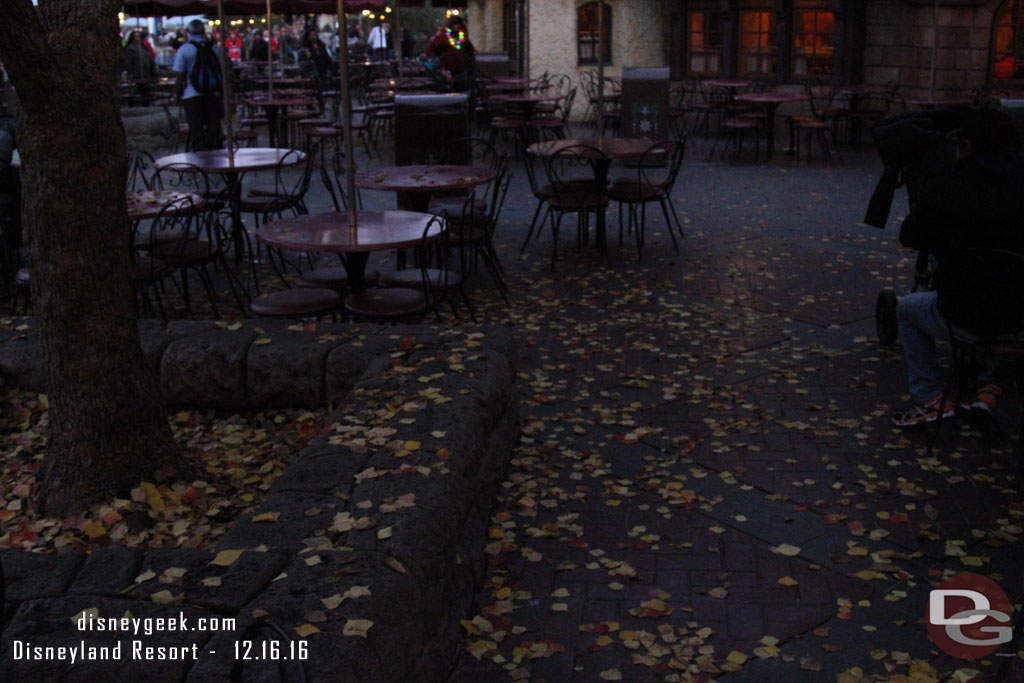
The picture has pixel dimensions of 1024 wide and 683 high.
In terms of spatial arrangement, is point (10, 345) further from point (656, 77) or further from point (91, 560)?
point (656, 77)

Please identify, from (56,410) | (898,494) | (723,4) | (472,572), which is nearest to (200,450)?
(56,410)

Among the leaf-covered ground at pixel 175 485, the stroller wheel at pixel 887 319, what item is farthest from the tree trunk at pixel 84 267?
the stroller wheel at pixel 887 319

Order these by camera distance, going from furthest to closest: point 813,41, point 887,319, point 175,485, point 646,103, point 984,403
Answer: point 813,41 → point 646,103 → point 887,319 → point 984,403 → point 175,485

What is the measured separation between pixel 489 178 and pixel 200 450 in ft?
11.8

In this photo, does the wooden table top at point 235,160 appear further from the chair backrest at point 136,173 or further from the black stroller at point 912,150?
the black stroller at point 912,150

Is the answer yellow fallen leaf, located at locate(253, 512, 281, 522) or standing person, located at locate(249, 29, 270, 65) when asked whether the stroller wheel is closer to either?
yellow fallen leaf, located at locate(253, 512, 281, 522)

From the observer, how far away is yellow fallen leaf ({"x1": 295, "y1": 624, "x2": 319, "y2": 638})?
265 cm

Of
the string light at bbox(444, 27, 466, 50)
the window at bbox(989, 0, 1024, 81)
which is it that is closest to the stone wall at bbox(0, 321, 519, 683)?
the window at bbox(989, 0, 1024, 81)

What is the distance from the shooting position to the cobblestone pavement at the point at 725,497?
11.6 ft

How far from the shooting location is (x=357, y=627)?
8.86 feet

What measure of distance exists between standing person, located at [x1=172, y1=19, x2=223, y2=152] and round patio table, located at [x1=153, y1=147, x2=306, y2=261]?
4271 mm

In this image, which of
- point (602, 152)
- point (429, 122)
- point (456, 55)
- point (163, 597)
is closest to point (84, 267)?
point (163, 597)

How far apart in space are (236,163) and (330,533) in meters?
5.92

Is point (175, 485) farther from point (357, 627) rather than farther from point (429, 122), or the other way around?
point (429, 122)
